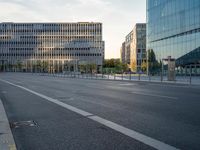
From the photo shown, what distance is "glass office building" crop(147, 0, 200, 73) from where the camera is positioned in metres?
52.7

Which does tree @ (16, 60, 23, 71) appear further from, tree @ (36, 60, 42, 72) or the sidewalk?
the sidewalk

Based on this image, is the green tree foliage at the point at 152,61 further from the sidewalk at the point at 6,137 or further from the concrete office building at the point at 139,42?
the concrete office building at the point at 139,42

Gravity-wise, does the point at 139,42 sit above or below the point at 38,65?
above

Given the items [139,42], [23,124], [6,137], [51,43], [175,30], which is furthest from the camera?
[51,43]

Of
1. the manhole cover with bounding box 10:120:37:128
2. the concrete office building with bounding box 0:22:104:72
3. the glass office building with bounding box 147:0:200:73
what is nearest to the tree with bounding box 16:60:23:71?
the concrete office building with bounding box 0:22:104:72

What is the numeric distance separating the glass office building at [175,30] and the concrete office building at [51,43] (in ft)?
324

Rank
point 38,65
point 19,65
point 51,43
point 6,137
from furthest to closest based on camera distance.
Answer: point 51,43, point 19,65, point 38,65, point 6,137

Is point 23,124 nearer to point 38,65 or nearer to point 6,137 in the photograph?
point 6,137

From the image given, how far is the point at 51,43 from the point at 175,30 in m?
118

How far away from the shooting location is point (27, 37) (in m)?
168

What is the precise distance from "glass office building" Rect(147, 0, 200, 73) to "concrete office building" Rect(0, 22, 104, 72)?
98.9 meters

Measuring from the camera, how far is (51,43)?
6570 inches

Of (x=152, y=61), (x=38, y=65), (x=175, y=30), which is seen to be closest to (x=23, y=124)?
(x=175, y=30)

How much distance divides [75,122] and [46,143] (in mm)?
2221
